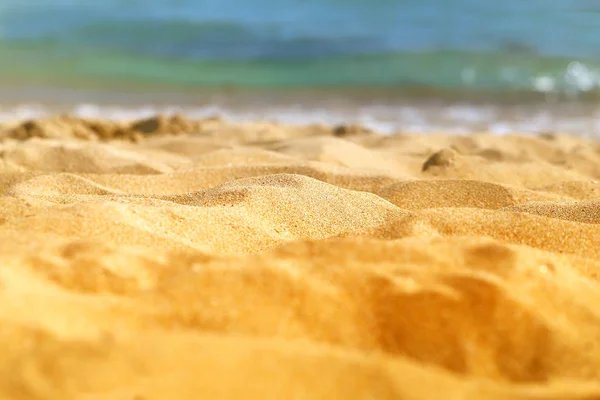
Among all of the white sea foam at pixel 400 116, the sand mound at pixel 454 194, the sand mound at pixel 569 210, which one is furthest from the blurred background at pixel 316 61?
the sand mound at pixel 569 210

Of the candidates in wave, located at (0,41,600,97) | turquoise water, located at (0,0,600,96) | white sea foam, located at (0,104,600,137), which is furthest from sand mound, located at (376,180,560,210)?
turquoise water, located at (0,0,600,96)

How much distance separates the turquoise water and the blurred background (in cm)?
3

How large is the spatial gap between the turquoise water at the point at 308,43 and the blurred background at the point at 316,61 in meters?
0.03

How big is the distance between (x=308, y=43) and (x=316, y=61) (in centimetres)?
128

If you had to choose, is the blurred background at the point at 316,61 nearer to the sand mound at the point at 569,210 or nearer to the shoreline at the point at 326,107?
the shoreline at the point at 326,107

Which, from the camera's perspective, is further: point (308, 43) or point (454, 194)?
point (308, 43)

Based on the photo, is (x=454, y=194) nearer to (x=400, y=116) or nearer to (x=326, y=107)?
(x=400, y=116)

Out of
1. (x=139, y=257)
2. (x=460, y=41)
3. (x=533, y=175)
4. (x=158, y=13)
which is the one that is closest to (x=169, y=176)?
(x=139, y=257)

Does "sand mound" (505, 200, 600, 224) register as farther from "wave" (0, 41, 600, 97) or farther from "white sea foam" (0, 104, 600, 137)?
"wave" (0, 41, 600, 97)

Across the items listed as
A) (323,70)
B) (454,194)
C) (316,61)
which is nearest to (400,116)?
(323,70)

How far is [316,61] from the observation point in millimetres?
10188

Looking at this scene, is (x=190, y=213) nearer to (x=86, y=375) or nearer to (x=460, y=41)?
(x=86, y=375)

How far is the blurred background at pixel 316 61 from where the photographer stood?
7.23 metres

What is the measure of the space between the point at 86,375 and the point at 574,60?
9.99m
